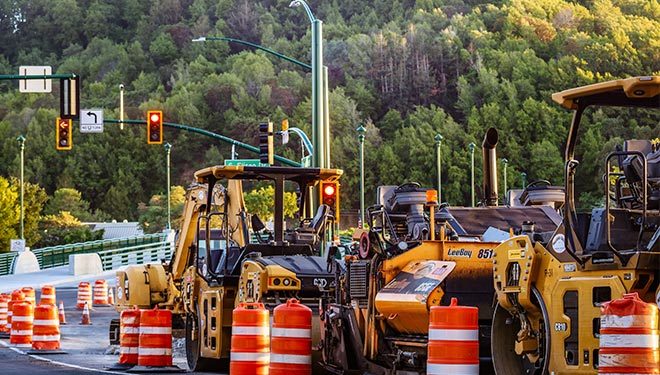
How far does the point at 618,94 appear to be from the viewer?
39.6 ft

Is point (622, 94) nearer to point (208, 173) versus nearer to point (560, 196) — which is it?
point (560, 196)

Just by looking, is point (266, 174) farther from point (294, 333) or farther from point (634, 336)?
point (634, 336)

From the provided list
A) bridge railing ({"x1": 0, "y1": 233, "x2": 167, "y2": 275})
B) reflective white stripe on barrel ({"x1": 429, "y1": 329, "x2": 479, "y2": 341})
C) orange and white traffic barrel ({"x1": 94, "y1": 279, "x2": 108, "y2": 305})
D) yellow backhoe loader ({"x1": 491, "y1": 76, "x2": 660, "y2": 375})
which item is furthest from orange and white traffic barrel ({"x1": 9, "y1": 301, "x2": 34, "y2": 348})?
bridge railing ({"x1": 0, "y1": 233, "x2": 167, "y2": 275})

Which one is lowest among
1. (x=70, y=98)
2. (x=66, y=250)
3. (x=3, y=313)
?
(x=3, y=313)

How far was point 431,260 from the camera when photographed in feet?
51.7

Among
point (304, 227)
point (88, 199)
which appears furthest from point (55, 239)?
point (304, 227)

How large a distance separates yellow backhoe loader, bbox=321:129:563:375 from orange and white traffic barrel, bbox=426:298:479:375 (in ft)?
4.85

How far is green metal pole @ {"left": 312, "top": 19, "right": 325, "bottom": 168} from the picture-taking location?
30.7 meters

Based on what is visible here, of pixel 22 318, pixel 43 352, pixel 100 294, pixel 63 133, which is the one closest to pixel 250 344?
pixel 43 352

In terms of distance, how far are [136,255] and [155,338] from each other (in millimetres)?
52039

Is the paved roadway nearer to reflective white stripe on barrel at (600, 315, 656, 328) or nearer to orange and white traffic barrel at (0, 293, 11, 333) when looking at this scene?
orange and white traffic barrel at (0, 293, 11, 333)

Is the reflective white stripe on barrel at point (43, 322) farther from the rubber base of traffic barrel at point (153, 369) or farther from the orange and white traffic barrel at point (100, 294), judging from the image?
the orange and white traffic barrel at point (100, 294)

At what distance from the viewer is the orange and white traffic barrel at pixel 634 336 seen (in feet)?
34.3

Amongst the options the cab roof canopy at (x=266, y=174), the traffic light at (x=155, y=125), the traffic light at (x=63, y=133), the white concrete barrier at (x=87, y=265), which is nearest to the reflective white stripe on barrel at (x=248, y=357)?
A: the cab roof canopy at (x=266, y=174)
